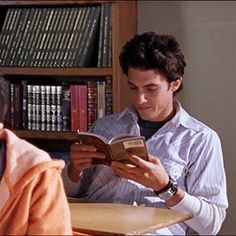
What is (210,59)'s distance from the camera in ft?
9.20

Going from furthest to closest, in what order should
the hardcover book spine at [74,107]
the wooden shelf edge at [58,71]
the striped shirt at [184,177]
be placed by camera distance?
the hardcover book spine at [74,107]
the wooden shelf edge at [58,71]
the striped shirt at [184,177]

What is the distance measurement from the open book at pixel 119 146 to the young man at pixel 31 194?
0.63 meters

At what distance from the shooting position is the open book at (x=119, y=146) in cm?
214

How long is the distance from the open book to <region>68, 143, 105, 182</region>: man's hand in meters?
0.02

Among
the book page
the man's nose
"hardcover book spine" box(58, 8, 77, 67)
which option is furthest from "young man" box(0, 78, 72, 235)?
"hardcover book spine" box(58, 8, 77, 67)

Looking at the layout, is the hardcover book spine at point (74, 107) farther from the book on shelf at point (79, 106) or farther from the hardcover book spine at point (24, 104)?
the hardcover book spine at point (24, 104)

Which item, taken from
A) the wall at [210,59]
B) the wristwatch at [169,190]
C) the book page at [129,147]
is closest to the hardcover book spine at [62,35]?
the wall at [210,59]

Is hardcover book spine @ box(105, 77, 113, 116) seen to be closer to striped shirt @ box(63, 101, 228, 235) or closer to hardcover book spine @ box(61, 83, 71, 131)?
hardcover book spine @ box(61, 83, 71, 131)

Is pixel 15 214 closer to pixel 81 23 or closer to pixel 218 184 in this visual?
pixel 218 184

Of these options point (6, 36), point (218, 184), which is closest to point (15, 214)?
point (218, 184)

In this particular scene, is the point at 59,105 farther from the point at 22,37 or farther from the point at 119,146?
the point at 119,146

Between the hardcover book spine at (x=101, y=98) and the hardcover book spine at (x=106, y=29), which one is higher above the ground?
the hardcover book spine at (x=106, y=29)

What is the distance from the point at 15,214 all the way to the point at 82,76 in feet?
5.03

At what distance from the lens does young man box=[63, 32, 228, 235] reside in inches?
87.6
